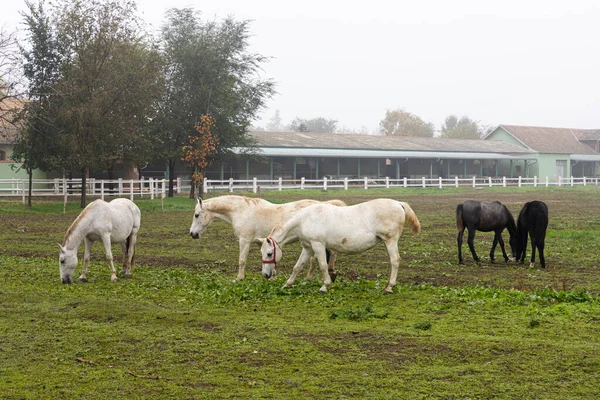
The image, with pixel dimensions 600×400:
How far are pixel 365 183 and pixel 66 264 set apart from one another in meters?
41.2

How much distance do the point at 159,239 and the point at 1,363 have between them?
13304mm

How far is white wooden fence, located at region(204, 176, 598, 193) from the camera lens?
4758cm

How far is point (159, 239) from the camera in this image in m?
20.7

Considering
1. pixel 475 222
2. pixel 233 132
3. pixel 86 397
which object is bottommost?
pixel 86 397

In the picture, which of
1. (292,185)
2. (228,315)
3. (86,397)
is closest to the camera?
(86,397)

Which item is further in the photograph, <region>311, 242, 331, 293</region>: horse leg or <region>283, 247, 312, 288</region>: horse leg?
<region>283, 247, 312, 288</region>: horse leg

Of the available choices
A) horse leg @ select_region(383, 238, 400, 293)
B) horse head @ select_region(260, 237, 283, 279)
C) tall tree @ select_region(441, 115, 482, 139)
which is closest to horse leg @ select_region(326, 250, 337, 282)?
horse leg @ select_region(383, 238, 400, 293)

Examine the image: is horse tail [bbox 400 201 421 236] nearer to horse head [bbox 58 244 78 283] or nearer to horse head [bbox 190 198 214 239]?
horse head [bbox 190 198 214 239]

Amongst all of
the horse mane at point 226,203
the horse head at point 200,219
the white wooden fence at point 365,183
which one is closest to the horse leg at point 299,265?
the horse mane at point 226,203

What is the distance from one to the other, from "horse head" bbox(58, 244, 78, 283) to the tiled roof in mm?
44017

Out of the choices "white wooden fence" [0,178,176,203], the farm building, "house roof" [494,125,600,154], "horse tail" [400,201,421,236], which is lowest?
"horse tail" [400,201,421,236]

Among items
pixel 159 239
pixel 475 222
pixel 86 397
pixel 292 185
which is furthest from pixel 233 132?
pixel 86 397

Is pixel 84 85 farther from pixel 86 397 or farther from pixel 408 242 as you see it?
pixel 86 397

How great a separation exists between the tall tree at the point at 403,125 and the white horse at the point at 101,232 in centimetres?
10513
